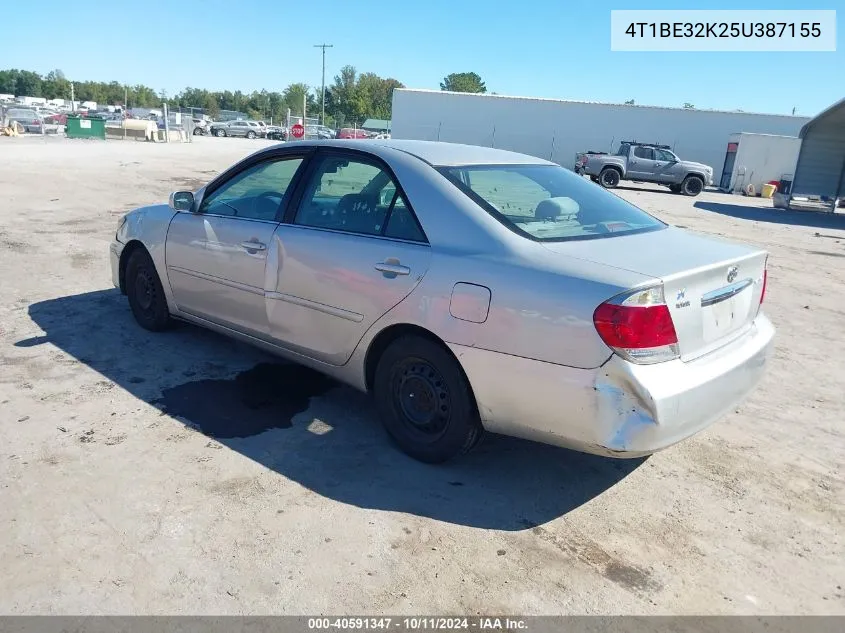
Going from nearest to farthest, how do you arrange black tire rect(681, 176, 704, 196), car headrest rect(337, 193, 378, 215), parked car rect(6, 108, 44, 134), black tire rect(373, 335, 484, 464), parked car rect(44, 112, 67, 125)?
black tire rect(373, 335, 484, 464)
car headrest rect(337, 193, 378, 215)
black tire rect(681, 176, 704, 196)
parked car rect(6, 108, 44, 134)
parked car rect(44, 112, 67, 125)

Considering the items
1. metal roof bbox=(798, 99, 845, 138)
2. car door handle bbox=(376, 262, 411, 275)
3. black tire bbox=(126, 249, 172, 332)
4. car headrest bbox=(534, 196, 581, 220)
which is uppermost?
metal roof bbox=(798, 99, 845, 138)

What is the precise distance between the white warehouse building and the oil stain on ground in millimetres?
35241

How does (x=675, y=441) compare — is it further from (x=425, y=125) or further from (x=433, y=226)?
(x=425, y=125)

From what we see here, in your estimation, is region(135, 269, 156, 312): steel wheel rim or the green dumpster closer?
region(135, 269, 156, 312): steel wheel rim

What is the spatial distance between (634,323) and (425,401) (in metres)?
1.16

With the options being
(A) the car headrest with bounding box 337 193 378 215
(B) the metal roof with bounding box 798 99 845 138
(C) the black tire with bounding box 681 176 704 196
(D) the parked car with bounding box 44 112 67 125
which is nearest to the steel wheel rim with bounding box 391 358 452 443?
(A) the car headrest with bounding box 337 193 378 215

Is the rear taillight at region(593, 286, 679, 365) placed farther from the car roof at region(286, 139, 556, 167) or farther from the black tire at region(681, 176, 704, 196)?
the black tire at region(681, 176, 704, 196)

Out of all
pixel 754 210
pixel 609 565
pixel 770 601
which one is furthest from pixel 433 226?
pixel 754 210

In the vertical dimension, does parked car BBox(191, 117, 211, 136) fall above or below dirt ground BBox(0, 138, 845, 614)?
above

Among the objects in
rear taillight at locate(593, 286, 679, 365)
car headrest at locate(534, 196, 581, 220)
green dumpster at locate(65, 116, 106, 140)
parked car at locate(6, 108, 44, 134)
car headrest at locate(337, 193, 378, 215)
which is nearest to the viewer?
rear taillight at locate(593, 286, 679, 365)

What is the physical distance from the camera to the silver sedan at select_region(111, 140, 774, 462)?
266 centimetres

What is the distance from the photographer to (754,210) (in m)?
21.5

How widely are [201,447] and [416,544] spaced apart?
1.36 meters

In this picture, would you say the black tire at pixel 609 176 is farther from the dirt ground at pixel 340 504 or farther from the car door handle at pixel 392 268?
the car door handle at pixel 392 268
